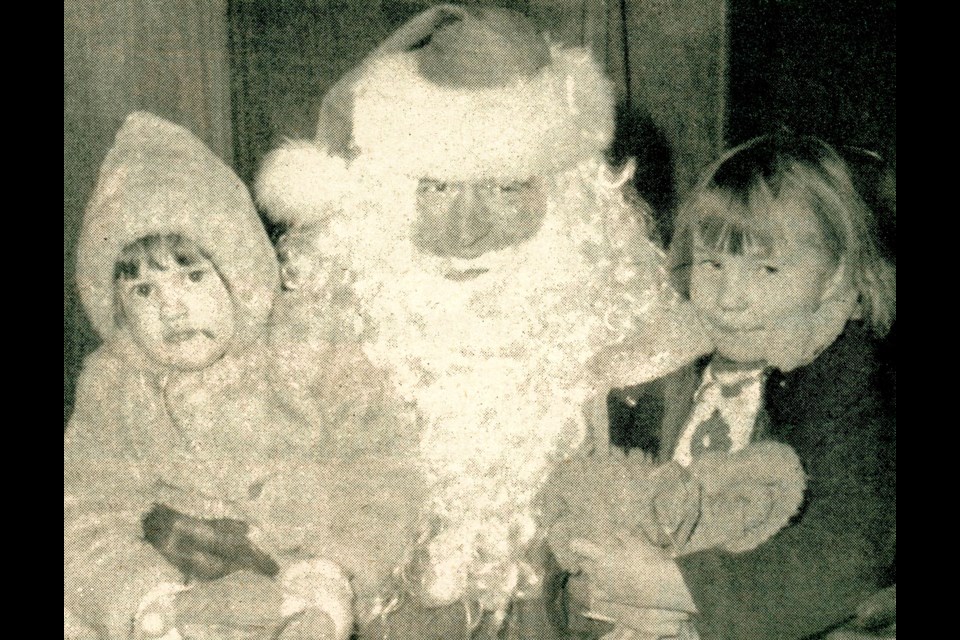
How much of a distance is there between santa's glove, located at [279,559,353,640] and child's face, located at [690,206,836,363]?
100 centimetres

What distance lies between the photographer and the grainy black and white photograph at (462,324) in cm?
274

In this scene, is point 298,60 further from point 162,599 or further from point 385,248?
point 162,599

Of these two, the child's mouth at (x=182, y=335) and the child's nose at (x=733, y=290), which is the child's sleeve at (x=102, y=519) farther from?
the child's nose at (x=733, y=290)

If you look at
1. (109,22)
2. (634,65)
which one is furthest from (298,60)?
(634,65)

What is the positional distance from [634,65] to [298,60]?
0.72m

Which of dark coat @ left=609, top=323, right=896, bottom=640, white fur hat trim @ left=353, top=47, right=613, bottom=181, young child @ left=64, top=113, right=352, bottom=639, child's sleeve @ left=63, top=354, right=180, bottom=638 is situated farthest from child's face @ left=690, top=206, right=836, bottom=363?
child's sleeve @ left=63, top=354, right=180, bottom=638

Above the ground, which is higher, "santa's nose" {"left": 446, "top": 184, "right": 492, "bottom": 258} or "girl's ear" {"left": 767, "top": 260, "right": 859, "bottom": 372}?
"santa's nose" {"left": 446, "top": 184, "right": 492, "bottom": 258}

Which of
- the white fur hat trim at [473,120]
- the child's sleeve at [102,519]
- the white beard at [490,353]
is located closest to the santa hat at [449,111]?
the white fur hat trim at [473,120]

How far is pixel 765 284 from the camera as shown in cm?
277

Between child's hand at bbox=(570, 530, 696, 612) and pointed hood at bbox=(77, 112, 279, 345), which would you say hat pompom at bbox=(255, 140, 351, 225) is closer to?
pointed hood at bbox=(77, 112, 279, 345)

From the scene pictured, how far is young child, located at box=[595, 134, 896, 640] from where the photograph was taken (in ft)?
9.08

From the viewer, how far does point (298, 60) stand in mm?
2744

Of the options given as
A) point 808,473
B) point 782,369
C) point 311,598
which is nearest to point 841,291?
point 782,369

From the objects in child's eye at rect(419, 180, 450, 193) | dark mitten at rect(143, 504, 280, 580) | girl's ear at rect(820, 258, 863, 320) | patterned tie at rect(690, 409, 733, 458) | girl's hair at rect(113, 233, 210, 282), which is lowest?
dark mitten at rect(143, 504, 280, 580)
